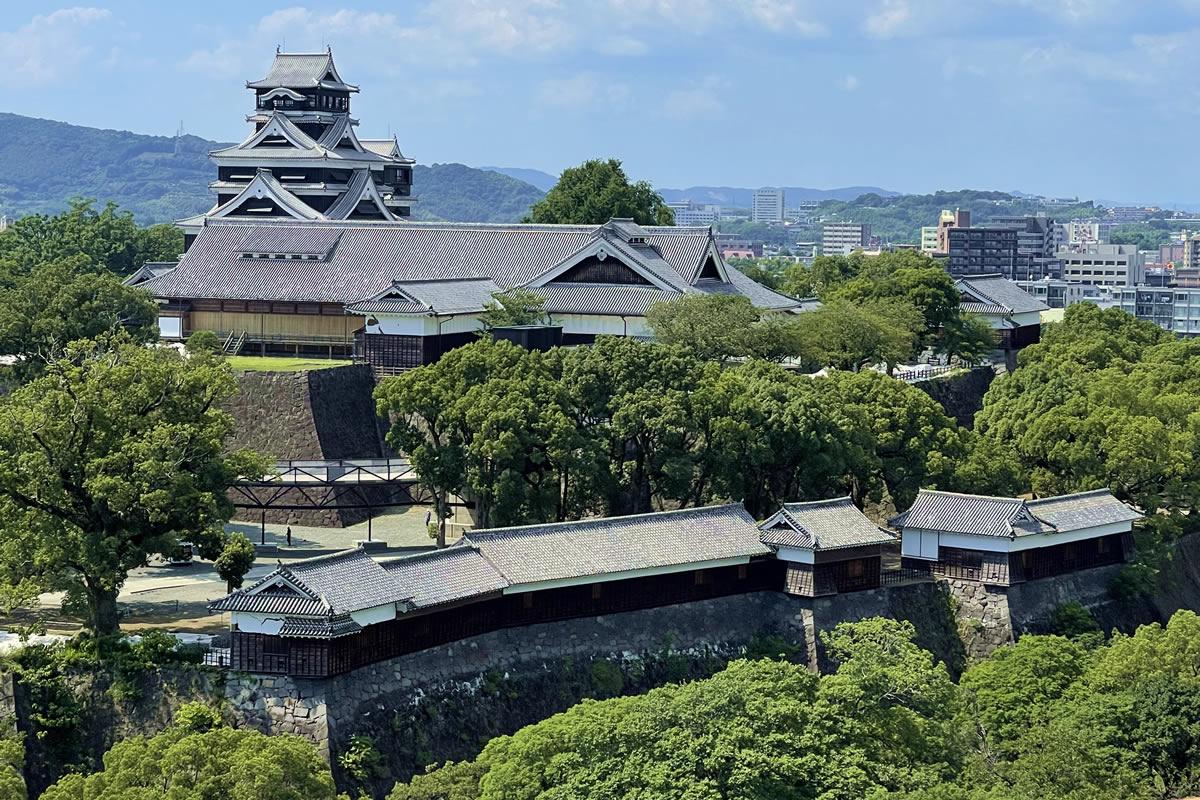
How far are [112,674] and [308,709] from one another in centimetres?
373

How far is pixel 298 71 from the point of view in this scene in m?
74.4

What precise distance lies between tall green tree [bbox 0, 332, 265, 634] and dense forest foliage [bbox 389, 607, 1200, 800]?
700cm

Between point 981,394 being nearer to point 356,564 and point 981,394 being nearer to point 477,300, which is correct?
point 477,300

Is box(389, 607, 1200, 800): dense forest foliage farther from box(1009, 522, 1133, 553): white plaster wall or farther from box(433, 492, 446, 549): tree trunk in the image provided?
box(433, 492, 446, 549): tree trunk

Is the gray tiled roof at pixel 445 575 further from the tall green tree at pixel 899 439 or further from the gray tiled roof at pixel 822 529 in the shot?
the tall green tree at pixel 899 439

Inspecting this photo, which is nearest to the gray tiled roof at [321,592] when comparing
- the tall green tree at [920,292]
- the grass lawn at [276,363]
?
the grass lawn at [276,363]

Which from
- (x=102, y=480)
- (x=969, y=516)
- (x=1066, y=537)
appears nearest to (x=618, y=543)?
(x=969, y=516)

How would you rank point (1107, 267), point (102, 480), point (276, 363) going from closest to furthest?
point (102, 480)
point (276, 363)
point (1107, 267)

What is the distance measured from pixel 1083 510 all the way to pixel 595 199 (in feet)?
100.0

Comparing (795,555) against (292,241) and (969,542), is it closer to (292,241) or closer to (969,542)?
(969,542)

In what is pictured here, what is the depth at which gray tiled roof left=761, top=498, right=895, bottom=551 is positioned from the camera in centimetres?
3712

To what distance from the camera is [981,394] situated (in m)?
58.2

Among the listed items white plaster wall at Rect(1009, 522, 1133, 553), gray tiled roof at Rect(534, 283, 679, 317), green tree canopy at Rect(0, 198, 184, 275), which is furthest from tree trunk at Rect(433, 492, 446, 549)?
green tree canopy at Rect(0, 198, 184, 275)

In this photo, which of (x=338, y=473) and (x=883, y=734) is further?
(x=338, y=473)
